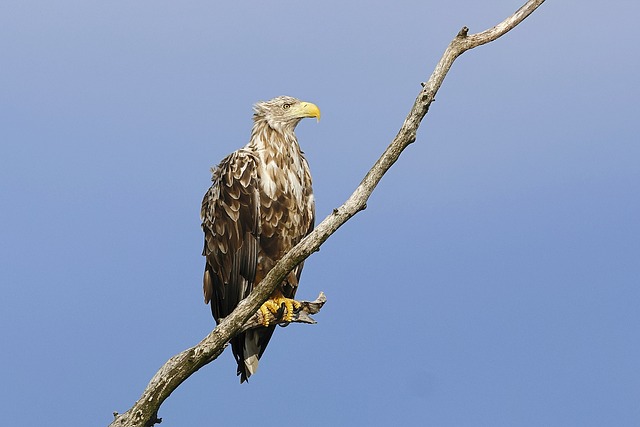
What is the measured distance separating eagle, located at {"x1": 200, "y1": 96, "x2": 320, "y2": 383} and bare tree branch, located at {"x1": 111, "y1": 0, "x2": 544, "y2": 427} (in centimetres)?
124

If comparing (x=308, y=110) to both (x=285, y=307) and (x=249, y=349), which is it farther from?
(x=249, y=349)

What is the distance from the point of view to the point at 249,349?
30.7ft

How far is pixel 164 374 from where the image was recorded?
24.5 feet

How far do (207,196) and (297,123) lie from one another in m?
1.14

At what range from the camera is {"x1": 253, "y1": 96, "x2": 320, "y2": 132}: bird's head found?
9211 millimetres

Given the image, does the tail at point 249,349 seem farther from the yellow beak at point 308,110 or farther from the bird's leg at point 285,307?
the yellow beak at point 308,110

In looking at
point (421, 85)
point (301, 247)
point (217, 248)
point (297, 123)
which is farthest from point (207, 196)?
point (421, 85)

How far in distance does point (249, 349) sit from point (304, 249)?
2.42 meters

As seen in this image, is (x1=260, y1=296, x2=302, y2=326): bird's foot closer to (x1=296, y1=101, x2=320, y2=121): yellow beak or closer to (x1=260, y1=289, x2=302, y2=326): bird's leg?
(x1=260, y1=289, x2=302, y2=326): bird's leg

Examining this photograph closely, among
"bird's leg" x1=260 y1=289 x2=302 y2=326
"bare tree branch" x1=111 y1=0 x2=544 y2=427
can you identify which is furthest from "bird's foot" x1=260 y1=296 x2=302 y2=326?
"bare tree branch" x1=111 y1=0 x2=544 y2=427

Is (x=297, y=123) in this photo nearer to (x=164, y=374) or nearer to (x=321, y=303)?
(x=321, y=303)

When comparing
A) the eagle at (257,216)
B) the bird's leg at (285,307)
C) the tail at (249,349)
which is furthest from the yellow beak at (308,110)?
the tail at (249,349)

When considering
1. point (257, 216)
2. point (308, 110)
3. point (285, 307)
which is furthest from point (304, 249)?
point (308, 110)

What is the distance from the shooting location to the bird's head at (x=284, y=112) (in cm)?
921
